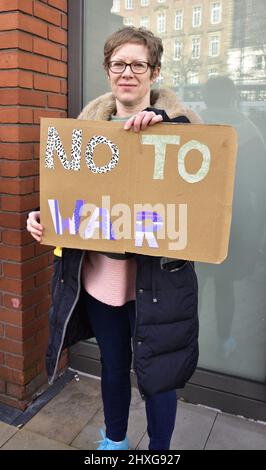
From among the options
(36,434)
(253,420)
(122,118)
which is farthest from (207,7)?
(36,434)

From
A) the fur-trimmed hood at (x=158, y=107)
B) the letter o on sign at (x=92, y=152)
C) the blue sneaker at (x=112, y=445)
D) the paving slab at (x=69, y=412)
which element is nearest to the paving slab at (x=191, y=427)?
the blue sneaker at (x=112, y=445)

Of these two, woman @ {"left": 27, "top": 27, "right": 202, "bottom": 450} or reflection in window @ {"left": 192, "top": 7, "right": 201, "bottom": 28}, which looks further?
reflection in window @ {"left": 192, "top": 7, "right": 201, "bottom": 28}

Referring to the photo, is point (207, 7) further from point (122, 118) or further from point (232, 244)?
point (232, 244)

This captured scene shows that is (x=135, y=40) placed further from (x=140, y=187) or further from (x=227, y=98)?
(x=227, y=98)

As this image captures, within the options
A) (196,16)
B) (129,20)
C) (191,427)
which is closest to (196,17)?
(196,16)

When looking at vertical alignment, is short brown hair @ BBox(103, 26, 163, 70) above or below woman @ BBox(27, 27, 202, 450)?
above

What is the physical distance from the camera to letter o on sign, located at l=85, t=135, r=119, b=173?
5.44 feet

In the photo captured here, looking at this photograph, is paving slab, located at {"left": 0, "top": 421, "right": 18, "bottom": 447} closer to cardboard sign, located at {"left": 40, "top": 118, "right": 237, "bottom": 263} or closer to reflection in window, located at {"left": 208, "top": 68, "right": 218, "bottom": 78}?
cardboard sign, located at {"left": 40, "top": 118, "right": 237, "bottom": 263}

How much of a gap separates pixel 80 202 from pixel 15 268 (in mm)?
953

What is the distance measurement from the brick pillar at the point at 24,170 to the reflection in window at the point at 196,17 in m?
0.76

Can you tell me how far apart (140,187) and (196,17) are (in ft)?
4.22

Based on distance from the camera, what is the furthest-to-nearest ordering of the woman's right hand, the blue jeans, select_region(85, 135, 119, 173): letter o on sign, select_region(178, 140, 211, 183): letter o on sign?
the blue jeans, the woman's right hand, select_region(85, 135, 119, 173): letter o on sign, select_region(178, 140, 211, 183): letter o on sign

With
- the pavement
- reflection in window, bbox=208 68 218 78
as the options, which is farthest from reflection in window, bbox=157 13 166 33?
the pavement

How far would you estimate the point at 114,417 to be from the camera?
218cm
